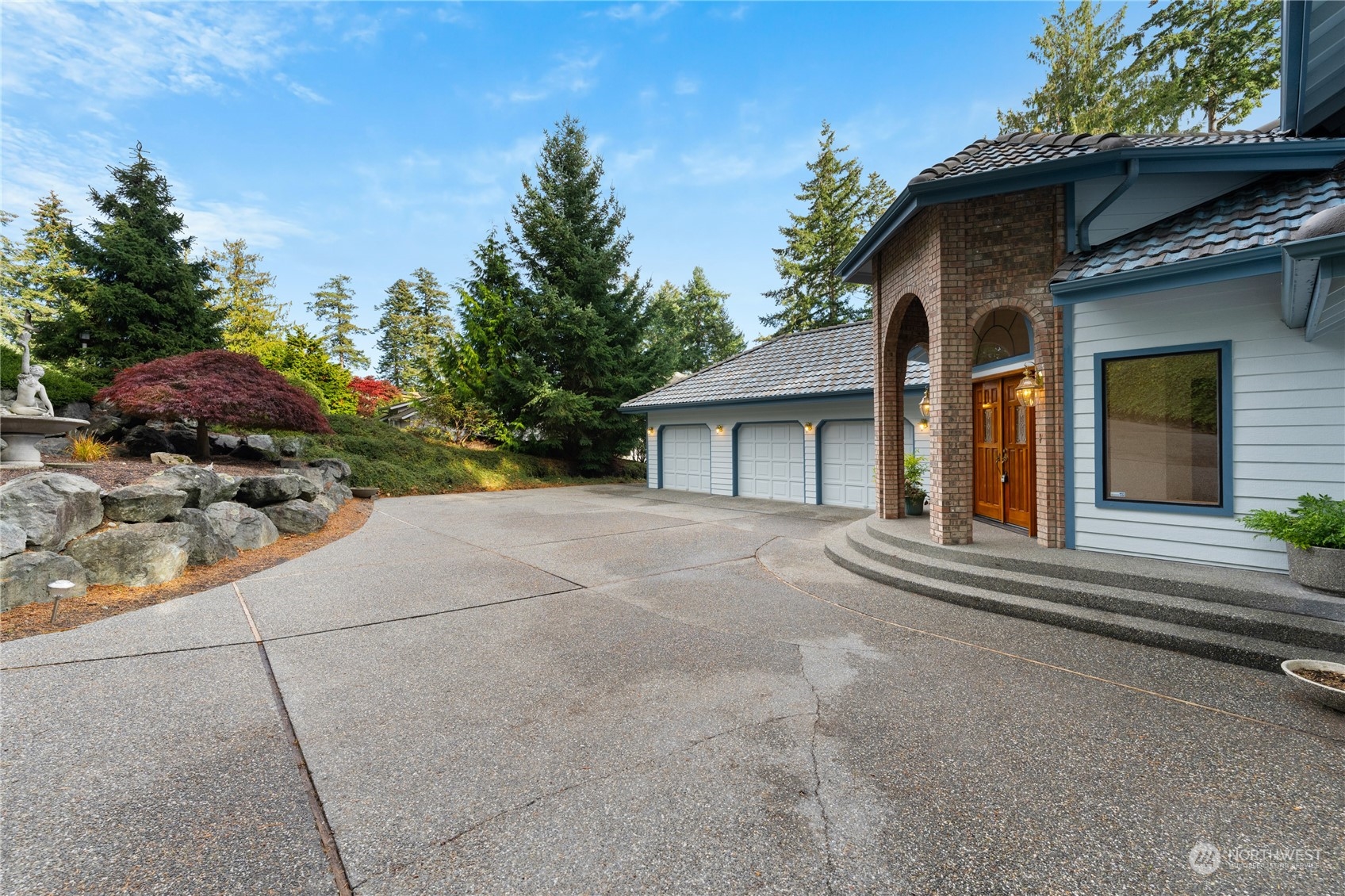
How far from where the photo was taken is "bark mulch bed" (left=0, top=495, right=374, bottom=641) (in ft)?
14.7

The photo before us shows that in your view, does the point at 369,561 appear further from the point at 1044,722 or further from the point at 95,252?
the point at 95,252

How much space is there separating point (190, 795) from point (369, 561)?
5.07 m

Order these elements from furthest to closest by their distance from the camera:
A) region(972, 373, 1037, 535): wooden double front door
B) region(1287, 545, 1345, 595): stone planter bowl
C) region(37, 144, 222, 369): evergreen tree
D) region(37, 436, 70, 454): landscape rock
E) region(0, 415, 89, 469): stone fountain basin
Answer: region(37, 144, 222, 369): evergreen tree < region(37, 436, 70, 454): landscape rock < region(0, 415, 89, 469): stone fountain basin < region(972, 373, 1037, 535): wooden double front door < region(1287, 545, 1345, 595): stone planter bowl

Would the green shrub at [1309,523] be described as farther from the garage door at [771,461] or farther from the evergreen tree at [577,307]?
the evergreen tree at [577,307]

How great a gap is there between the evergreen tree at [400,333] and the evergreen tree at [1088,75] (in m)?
35.7

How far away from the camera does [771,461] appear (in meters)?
14.1

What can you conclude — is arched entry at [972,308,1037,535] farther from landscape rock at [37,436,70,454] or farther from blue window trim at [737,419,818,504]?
landscape rock at [37,436,70,454]

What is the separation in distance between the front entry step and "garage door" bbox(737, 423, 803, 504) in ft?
23.4

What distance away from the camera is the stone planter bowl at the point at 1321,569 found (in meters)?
3.96

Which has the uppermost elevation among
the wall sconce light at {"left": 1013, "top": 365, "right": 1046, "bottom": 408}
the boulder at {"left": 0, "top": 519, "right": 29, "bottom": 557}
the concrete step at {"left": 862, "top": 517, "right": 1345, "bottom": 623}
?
the wall sconce light at {"left": 1013, "top": 365, "right": 1046, "bottom": 408}

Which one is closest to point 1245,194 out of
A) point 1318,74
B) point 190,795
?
point 1318,74

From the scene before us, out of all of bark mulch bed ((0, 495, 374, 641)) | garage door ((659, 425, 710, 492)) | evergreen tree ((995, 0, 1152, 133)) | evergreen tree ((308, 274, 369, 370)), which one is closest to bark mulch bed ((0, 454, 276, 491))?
bark mulch bed ((0, 495, 374, 641))

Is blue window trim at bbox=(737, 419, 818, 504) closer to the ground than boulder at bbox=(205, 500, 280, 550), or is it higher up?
higher up

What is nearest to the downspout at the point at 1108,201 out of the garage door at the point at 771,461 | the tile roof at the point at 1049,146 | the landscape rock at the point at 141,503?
the tile roof at the point at 1049,146
